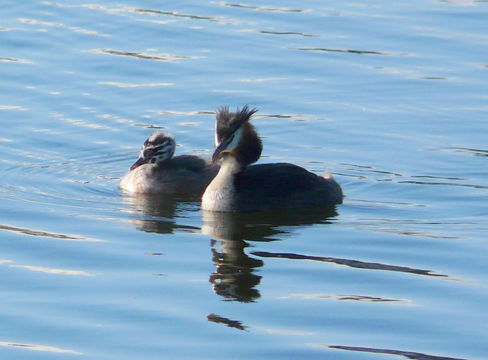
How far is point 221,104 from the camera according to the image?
20.5 meters

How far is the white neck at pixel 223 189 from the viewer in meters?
16.3


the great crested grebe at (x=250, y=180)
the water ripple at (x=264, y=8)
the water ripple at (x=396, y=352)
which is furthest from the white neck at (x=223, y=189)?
the water ripple at (x=264, y=8)

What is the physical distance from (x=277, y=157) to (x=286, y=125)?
1.01 m

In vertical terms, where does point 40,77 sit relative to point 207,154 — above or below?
above

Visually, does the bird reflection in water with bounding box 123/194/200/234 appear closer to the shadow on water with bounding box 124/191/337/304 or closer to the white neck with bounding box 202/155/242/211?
the shadow on water with bounding box 124/191/337/304

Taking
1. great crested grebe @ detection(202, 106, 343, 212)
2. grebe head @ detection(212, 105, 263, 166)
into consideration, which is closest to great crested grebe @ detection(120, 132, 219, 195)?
great crested grebe @ detection(202, 106, 343, 212)

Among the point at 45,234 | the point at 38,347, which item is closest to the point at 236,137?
the point at 45,234

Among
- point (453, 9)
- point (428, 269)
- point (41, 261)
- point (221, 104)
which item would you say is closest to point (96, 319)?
point (41, 261)

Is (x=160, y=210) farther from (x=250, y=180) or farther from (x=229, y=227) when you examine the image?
(x=229, y=227)

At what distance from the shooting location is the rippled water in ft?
38.4

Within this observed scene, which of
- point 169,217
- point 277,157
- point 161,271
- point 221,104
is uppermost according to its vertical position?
point 221,104

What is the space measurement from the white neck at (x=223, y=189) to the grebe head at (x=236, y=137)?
0.09 m

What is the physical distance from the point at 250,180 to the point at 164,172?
140cm

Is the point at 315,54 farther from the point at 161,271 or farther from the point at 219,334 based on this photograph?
the point at 219,334
